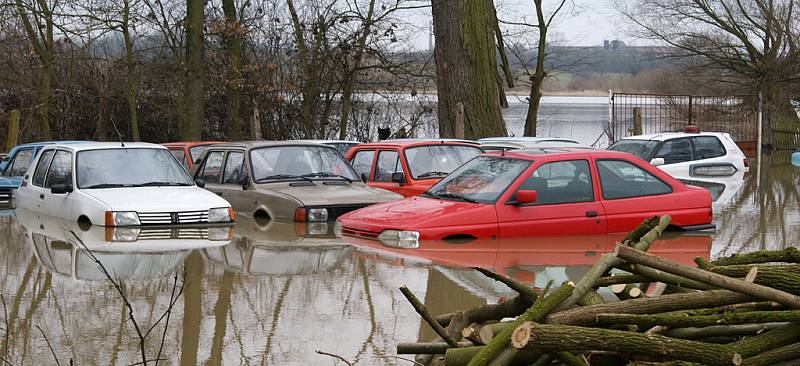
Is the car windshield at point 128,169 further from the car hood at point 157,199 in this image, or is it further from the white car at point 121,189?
the car hood at point 157,199

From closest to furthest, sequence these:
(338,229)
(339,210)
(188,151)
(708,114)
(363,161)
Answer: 1. (338,229)
2. (339,210)
3. (363,161)
4. (188,151)
5. (708,114)

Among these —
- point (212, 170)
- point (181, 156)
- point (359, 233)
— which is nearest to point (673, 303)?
point (359, 233)

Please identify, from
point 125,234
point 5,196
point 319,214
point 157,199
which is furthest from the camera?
point 5,196

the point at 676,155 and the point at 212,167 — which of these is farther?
the point at 676,155

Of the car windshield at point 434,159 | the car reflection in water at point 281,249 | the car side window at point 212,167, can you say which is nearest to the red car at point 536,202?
the car reflection in water at point 281,249

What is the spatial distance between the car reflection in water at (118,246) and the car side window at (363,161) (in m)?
3.54

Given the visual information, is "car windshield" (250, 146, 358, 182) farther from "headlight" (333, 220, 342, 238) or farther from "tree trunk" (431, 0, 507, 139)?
"tree trunk" (431, 0, 507, 139)

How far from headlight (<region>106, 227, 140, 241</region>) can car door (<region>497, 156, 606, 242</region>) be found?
4623mm

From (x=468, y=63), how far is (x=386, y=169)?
825 centimetres

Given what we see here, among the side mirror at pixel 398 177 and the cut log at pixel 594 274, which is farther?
the side mirror at pixel 398 177

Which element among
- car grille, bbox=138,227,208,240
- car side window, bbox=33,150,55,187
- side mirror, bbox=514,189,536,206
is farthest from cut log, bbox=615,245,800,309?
car side window, bbox=33,150,55,187

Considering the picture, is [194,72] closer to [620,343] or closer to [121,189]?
[121,189]

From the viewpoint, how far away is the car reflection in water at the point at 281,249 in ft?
41.3

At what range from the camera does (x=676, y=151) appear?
2361cm
